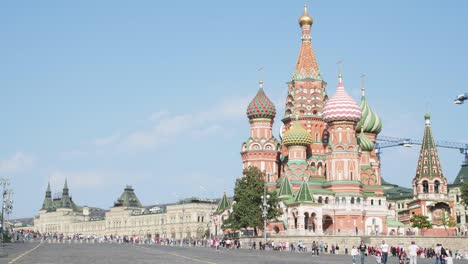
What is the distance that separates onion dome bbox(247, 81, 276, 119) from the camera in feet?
322

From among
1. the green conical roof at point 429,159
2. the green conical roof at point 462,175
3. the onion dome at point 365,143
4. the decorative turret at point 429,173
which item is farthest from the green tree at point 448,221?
the green conical roof at point 462,175

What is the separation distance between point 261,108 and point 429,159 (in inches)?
1000

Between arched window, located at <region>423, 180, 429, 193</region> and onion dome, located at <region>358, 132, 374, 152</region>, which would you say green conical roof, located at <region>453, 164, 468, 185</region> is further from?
onion dome, located at <region>358, 132, 374, 152</region>

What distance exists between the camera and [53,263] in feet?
112

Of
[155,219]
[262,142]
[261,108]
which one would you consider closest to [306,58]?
[261,108]

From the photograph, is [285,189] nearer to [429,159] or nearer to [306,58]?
[306,58]

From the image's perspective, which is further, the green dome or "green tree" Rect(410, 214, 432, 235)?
the green dome

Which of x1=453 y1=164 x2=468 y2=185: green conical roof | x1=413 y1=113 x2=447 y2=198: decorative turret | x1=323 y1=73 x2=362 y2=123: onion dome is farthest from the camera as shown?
x1=453 y1=164 x2=468 y2=185: green conical roof

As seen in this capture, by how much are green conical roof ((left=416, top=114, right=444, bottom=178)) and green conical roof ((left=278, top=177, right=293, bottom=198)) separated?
77.4 ft

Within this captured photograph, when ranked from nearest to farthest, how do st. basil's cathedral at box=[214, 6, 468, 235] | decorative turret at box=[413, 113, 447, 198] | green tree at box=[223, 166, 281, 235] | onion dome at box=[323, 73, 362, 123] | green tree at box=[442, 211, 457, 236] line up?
green tree at box=[223, 166, 281, 235]
st. basil's cathedral at box=[214, 6, 468, 235]
onion dome at box=[323, 73, 362, 123]
green tree at box=[442, 211, 457, 236]
decorative turret at box=[413, 113, 447, 198]

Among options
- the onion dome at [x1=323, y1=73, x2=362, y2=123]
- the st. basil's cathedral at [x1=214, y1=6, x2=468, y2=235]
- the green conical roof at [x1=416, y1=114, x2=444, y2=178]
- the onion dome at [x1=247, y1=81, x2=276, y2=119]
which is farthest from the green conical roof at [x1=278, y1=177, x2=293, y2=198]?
the green conical roof at [x1=416, y1=114, x2=444, y2=178]

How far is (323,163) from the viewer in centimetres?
9475

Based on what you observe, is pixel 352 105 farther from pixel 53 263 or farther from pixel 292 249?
pixel 53 263

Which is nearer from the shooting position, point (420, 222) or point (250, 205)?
point (250, 205)
